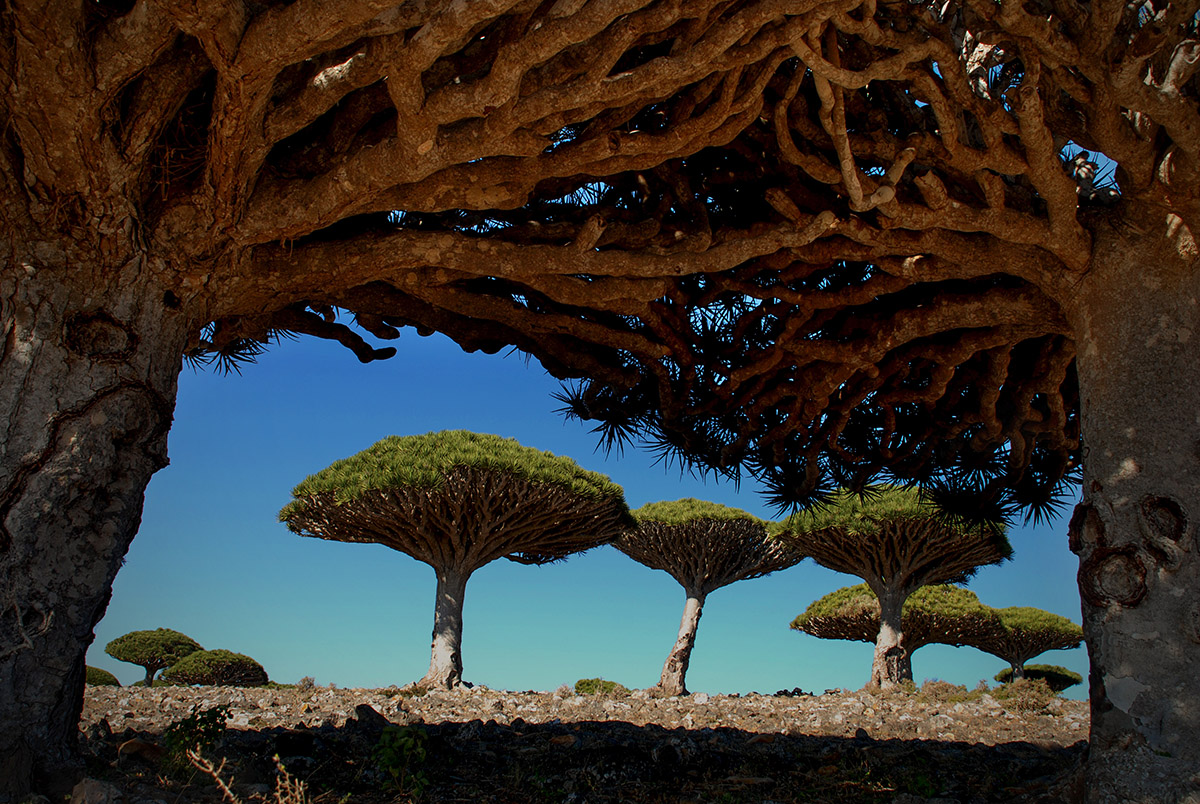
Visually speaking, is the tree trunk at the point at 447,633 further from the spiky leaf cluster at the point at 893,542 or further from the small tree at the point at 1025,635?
the small tree at the point at 1025,635

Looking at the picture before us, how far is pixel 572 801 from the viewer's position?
4.09 metres

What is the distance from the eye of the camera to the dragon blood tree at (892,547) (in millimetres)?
17438

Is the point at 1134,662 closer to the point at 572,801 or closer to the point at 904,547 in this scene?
the point at 572,801

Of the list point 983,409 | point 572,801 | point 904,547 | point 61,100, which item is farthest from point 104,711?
point 904,547

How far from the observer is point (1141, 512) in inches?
143

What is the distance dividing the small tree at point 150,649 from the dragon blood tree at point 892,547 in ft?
65.0

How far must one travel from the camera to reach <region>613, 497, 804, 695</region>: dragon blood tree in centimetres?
1966

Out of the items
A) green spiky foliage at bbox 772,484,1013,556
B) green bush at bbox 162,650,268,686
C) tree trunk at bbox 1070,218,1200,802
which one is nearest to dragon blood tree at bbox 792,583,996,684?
green spiky foliage at bbox 772,484,1013,556

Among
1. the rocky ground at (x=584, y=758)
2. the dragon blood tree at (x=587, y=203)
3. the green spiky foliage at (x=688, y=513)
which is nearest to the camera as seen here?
the dragon blood tree at (x=587, y=203)

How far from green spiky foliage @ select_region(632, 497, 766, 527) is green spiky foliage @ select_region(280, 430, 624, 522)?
13.2 feet

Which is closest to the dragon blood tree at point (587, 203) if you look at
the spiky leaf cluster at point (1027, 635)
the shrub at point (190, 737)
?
the shrub at point (190, 737)

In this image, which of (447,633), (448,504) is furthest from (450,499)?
(447,633)

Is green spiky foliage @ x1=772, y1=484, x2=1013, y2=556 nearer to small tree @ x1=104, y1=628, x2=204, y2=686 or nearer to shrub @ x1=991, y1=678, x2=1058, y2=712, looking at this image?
shrub @ x1=991, y1=678, x2=1058, y2=712

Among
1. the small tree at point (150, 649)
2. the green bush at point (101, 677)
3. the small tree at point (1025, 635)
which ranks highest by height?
the small tree at point (1025, 635)
